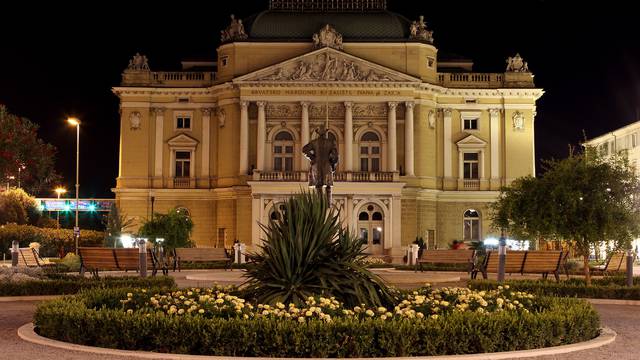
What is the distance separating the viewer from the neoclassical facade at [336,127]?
68.0 meters

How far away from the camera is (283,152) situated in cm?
7025

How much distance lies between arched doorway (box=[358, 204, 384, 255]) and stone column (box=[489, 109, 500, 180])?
10518mm

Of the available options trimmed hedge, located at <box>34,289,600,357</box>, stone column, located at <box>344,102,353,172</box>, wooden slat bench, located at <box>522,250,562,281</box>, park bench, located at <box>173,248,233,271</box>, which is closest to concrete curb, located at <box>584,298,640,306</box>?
wooden slat bench, located at <box>522,250,562,281</box>

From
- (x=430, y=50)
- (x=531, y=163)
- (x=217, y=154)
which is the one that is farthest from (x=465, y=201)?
(x=217, y=154)

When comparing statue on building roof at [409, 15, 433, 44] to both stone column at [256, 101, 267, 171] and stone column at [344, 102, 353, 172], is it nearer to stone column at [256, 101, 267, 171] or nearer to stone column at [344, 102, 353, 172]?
stone column at [344, 102, 353, 172]

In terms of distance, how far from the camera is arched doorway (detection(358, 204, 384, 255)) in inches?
2657

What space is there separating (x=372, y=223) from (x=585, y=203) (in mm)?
37222

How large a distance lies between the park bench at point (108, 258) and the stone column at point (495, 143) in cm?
4496

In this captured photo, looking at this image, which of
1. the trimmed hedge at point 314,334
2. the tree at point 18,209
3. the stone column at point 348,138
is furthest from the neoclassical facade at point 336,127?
the trimmed hedge at point 314,334

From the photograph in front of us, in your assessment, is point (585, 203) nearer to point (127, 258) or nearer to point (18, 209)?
point (127, 258)

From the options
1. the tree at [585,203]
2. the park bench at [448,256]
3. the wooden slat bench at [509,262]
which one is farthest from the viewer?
the park bench at [448,256]

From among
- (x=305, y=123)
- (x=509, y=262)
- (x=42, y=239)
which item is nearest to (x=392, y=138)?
(x=305, y=123)

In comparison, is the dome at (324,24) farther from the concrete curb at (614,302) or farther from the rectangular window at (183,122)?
the concrete curb at (614,302)

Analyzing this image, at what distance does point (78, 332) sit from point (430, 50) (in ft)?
191
